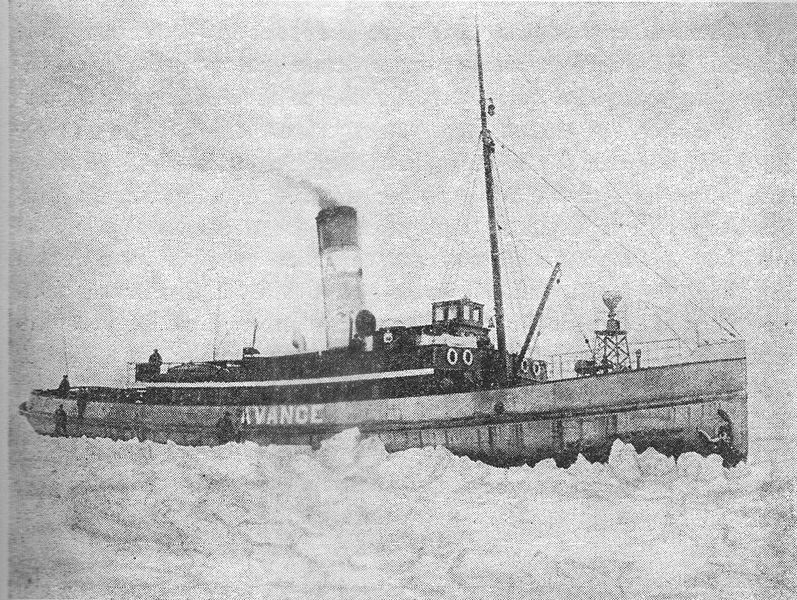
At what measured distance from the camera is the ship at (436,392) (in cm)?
307

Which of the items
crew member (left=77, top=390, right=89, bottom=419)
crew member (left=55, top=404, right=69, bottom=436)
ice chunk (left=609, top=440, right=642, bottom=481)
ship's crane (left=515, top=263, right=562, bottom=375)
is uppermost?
→ ship's crane (left=515, top=263, right=562, bottom=375)

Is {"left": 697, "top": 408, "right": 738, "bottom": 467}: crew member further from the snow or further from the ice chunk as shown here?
the ice chunk

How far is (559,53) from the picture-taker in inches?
124

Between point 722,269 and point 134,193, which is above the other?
point 134,193

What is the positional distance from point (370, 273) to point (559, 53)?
1.07 m

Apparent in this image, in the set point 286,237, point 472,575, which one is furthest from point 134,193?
point 472,575

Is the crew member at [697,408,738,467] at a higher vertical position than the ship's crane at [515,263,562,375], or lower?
lower

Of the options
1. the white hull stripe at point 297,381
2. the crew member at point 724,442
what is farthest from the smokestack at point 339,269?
the crew member at point 724,442

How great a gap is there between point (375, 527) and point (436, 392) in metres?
0.53

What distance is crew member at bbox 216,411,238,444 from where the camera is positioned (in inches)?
124

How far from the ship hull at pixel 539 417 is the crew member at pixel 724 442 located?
1 centimetres

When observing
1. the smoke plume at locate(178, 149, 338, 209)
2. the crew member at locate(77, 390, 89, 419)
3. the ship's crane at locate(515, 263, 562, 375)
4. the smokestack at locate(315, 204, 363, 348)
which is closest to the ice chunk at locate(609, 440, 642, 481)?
the ship's crane at locate(515, 263, 562, 375)

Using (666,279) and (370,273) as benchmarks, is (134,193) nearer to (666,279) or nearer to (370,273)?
(370,273)

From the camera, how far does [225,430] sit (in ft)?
10.3
